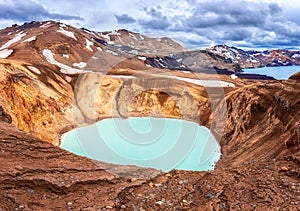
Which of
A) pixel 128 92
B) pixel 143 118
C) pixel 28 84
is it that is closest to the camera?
pixel 28 84

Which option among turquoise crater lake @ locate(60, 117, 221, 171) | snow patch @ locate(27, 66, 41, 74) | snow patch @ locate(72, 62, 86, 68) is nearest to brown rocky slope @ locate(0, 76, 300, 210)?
turquoise crater lake @ locate(60, 117, 221, 171)

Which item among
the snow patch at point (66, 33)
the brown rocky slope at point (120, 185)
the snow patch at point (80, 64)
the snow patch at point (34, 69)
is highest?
the snow patch at point (66, 33)

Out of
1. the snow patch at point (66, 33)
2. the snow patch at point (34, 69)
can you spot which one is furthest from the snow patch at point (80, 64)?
the snow patch at point (34, 69)

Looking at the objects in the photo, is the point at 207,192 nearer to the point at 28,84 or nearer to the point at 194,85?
the point at 28,84

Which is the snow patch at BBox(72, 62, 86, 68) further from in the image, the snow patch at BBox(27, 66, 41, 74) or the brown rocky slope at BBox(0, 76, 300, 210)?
the brown rocky slope at BBox(0, 76, 300, 210)

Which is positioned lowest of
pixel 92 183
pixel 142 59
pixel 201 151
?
pixel 201 151

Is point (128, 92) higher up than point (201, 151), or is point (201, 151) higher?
point (128, 92)

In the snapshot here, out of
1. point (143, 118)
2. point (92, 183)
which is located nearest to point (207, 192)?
point (92, 183)

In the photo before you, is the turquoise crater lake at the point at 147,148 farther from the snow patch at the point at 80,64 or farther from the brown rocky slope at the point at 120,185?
the snow patch at the point at 80,64
